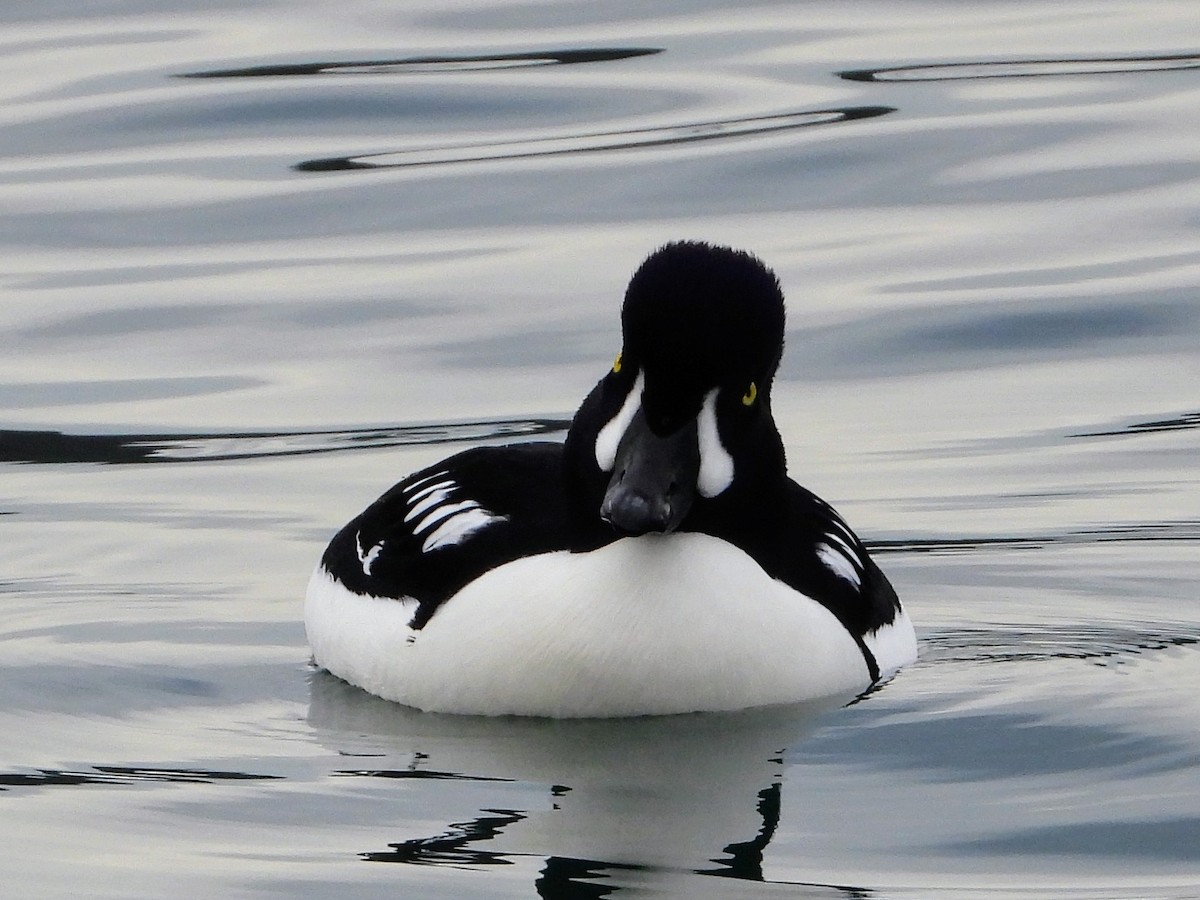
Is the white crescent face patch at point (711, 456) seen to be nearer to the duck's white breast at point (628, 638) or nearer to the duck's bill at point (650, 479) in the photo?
the duck's bill at point (650, 479)

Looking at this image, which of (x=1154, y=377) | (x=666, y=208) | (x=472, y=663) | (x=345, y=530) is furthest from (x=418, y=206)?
(x=472, y=663)

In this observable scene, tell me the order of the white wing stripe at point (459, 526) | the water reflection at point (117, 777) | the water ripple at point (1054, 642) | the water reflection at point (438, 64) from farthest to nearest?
the water reflection at point (438, 64) → the water ripple at point (1054, 642) → the white wing stripe at point (459, 526) → the water reflection at point (117, 777)

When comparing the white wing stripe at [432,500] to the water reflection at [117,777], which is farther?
the white wing stripe at [432,500]

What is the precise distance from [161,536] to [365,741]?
2.77 meters

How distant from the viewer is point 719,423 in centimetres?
694

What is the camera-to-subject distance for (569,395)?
12.1m

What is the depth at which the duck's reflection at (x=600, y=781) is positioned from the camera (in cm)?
612

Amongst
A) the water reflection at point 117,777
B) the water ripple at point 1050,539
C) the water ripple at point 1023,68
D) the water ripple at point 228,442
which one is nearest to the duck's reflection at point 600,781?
the water reflection at point 117,777

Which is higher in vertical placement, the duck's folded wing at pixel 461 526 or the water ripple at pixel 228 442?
the water ripple at pixel 228 442

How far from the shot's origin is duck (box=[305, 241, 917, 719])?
6.77 m

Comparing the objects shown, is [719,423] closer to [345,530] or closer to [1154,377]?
[345,530]

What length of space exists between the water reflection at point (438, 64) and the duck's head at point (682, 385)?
12080 mm

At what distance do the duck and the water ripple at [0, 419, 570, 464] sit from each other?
127 inches

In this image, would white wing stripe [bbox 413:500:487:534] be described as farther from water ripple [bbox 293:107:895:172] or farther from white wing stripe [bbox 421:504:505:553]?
water ripple [bbox 293:107:895:172]
